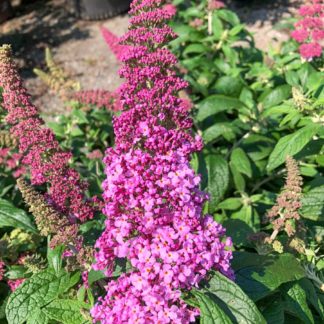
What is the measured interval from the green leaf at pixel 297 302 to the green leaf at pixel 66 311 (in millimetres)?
858

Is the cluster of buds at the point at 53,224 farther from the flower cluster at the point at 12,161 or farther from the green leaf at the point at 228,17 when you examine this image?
the green leaf at the point at 228,17

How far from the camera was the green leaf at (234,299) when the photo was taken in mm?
1711

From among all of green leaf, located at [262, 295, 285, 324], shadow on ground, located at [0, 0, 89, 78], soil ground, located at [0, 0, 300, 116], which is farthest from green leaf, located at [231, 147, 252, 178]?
shadow on ground, located at [0, 0, 89, 78]

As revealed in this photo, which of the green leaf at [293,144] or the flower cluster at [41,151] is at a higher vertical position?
the flower cluster at [41,151]

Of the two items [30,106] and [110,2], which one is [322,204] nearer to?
[30,106]

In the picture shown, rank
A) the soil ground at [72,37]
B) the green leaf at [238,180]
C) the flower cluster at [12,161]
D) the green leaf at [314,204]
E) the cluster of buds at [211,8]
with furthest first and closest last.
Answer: the soil ground at [72,37] → the cluster of buds at [211,8] → the green leaf at [238,180] → the flower cluster at [12,161] → the green leaf at [314,204]

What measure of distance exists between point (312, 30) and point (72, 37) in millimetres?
4430

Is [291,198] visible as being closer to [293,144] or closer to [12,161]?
[293,144]

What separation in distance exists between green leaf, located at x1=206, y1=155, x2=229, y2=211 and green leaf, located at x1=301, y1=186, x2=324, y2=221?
53cm

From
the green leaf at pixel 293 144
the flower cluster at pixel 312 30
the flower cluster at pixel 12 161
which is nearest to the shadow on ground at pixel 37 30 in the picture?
the flower cluster at pixel 12 161

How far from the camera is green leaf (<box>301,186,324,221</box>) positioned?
104 inches

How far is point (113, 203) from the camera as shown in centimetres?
173

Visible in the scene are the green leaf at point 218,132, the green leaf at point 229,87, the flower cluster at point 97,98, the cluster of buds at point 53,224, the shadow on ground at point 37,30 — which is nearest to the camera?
the cluster of buds at point 53,224

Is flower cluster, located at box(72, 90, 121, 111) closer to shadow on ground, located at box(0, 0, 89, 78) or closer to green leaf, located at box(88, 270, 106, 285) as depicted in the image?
green leaf, located at box(88, 270, 106, 285)
